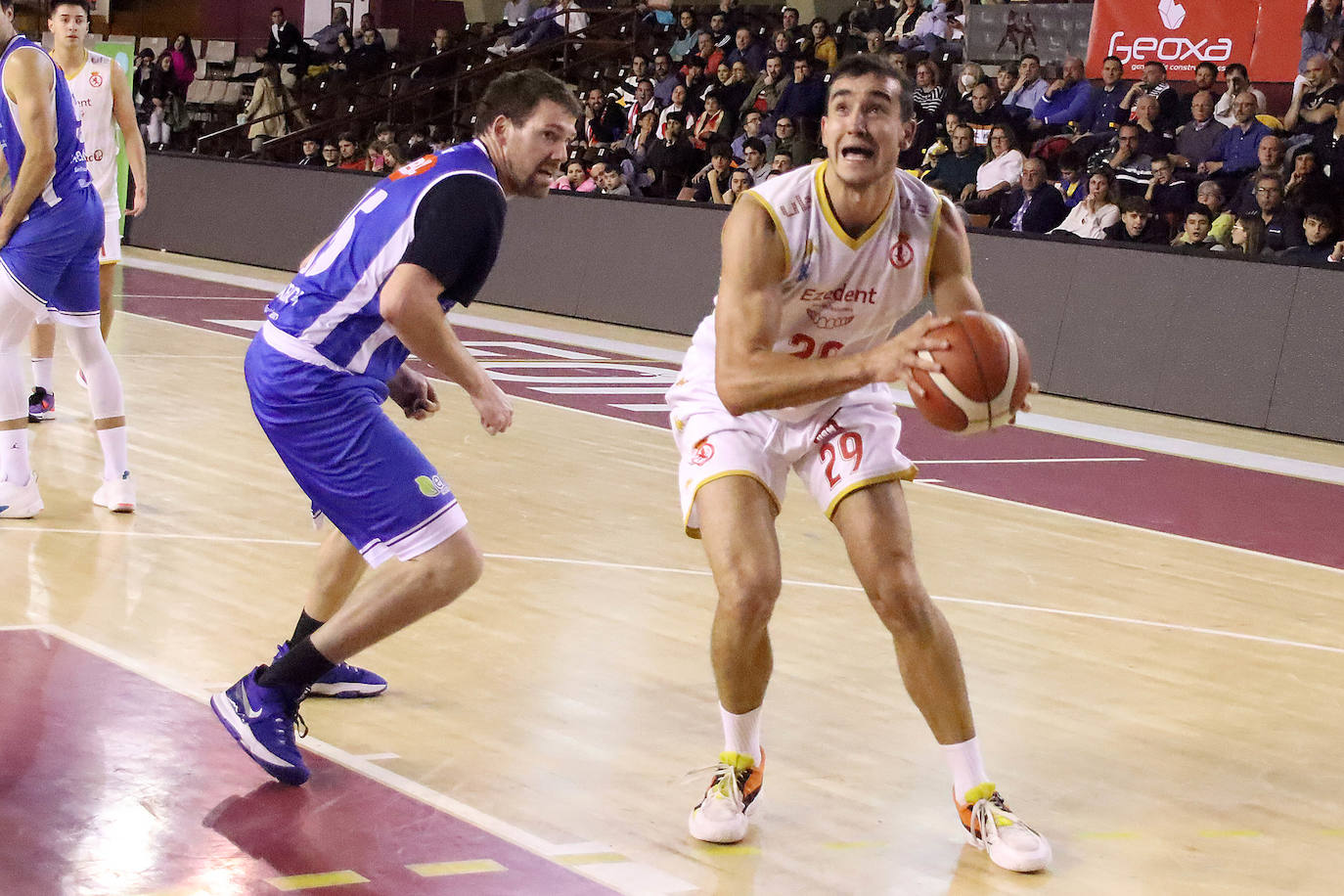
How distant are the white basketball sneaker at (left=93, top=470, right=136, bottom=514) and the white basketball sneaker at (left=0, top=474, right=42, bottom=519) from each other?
30 centimetres

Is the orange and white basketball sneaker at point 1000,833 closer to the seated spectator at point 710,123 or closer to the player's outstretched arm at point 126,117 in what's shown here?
the player's outstretched arm at point 126,117

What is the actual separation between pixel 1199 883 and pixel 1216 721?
1421mm

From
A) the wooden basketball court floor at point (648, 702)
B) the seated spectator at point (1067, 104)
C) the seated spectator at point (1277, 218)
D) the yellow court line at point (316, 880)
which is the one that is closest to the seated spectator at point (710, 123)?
the seated spectator at point (1067, 104)

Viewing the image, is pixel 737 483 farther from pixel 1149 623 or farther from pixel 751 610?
pixel 1149 623

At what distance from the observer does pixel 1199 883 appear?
383 centimetres

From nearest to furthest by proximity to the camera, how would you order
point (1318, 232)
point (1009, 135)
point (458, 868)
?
1. point (458, 868)
2. point (1318, 232)
3. point (1009, 135)

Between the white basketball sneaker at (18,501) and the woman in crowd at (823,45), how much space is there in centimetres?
1194

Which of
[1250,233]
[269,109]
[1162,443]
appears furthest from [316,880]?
[269,109]

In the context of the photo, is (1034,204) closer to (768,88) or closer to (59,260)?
(768,88)

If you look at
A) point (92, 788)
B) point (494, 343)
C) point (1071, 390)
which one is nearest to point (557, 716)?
point (92, 788)

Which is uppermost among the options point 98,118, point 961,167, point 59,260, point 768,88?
point 768,88

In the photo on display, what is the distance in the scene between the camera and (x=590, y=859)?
12.2 feet

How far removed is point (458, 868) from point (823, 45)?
1496cm

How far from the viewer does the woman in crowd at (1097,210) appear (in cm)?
1287
